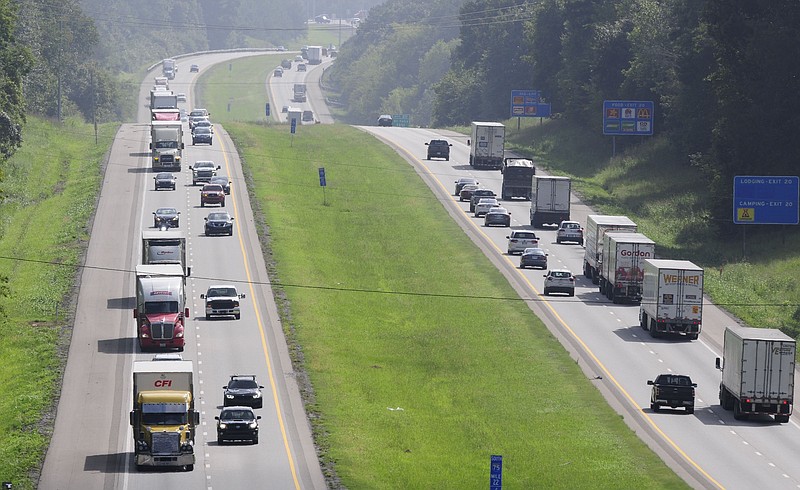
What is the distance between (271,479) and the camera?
52.0 meters

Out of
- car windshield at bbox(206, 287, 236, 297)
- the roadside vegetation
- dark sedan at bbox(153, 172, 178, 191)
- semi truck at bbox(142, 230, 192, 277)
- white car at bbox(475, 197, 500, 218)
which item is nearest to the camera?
car windshield at bbox(206, 287, 236, 297)

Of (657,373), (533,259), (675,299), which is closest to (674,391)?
(657,373)

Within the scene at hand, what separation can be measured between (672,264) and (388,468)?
95.1 ft

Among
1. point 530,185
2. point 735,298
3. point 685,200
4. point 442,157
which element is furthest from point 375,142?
point 735,298

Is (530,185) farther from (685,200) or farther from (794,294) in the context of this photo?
(794,294)

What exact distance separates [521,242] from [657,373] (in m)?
33.6

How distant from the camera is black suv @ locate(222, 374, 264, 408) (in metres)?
61.6

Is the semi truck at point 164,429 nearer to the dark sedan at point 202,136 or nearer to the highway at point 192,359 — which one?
the highway at point 192,359

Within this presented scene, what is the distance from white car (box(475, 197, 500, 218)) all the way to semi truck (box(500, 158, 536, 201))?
6782mm

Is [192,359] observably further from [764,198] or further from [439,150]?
[439,150]

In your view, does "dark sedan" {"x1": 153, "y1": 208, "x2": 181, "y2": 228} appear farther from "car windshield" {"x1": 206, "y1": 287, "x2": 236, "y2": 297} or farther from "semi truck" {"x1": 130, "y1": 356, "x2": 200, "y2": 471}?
"semi truck" {"x1": 130, "y1": 356, "x2": 200, "y2": 471}

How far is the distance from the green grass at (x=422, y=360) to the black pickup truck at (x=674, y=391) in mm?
2332

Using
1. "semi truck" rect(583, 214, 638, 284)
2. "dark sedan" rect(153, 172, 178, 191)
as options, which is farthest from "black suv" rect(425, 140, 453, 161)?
"semi truck" rect(583, 214, 638, 284)

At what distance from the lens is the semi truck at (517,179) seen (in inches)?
5007
